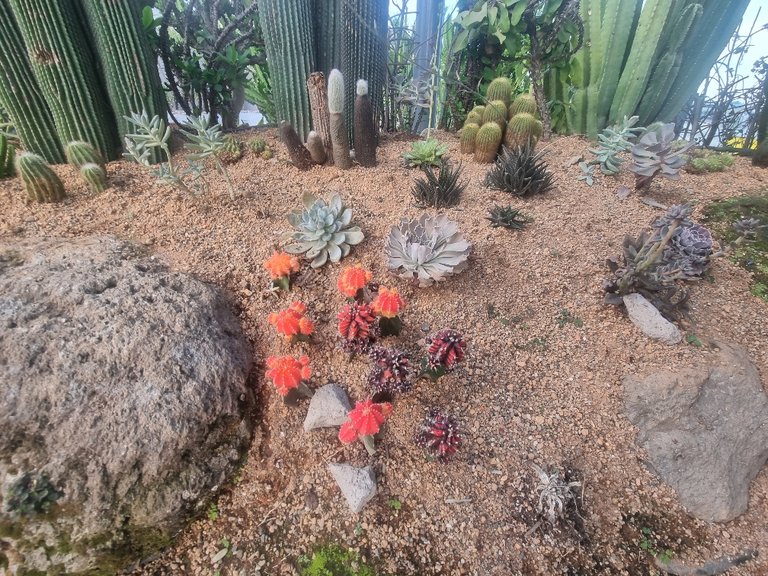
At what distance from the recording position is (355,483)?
161 cm

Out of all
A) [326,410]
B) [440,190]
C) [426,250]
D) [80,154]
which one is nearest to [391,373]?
[326,410]

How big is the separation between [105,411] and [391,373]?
116cm

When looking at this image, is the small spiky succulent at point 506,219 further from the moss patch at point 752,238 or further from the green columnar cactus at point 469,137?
the moss patch at point 752,238

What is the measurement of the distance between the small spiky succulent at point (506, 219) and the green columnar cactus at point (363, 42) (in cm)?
144

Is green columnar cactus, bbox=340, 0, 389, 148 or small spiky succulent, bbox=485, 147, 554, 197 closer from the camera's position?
small spiky succulent, bbox=485, 147, 554, 197

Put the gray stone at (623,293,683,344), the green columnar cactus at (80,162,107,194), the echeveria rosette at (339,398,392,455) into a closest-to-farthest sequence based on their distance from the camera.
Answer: the echeveria rosette at (339,398,392,455) → the gray stone at (623,293,683,344) → the green columnar cactus at (80,162,107,194)

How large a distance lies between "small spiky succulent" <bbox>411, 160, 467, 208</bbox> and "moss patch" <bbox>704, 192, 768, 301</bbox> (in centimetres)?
170

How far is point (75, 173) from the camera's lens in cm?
292

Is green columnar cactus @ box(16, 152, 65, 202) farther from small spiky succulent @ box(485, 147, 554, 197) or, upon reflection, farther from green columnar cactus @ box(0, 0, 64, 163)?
small spiky succulent @ box(485, 147, 554, 197)

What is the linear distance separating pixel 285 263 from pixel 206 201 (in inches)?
40.8

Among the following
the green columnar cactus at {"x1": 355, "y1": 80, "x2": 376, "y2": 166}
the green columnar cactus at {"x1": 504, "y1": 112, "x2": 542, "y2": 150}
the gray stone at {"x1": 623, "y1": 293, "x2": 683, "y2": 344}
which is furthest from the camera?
the green columnar cactus at {"x1": 504, "y1": 112, "x2": 542, "y2": 150}

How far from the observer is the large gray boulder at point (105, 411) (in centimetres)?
137

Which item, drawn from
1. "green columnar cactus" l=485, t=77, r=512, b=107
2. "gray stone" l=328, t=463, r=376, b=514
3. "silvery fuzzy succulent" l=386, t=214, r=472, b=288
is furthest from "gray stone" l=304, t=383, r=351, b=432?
"green columnar cactus" l=485, t=77, r=512, b=107

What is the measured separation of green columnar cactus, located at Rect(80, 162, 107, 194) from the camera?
2633mm
